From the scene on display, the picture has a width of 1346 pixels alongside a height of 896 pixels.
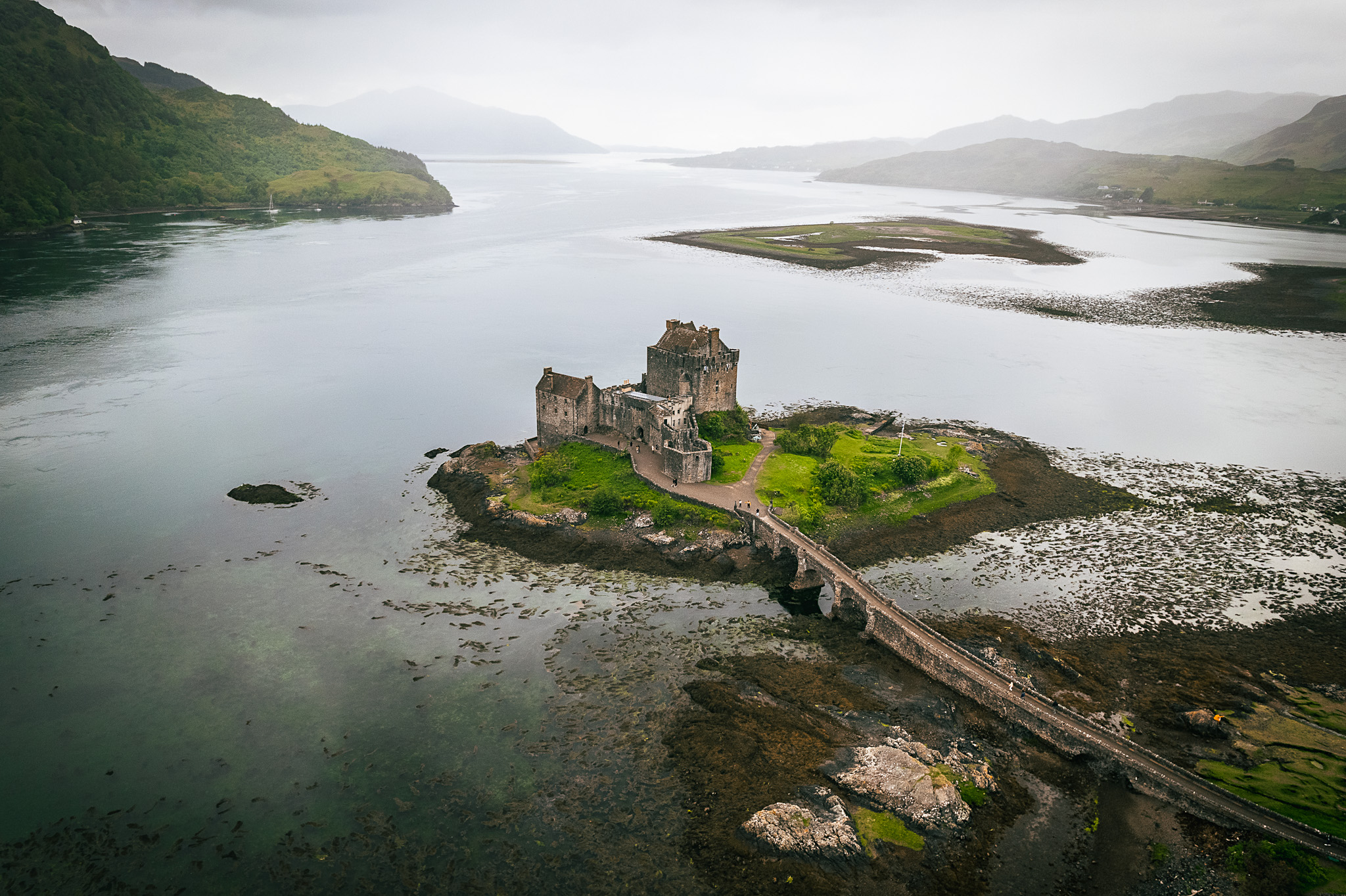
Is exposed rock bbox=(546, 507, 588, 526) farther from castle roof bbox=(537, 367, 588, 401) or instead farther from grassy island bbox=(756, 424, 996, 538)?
grassy island bbox=(756, 424, 996, 538)

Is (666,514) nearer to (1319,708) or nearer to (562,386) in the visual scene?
(562,386)

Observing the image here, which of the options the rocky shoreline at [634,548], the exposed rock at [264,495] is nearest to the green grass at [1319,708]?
the rocky shoreline at [634,548]

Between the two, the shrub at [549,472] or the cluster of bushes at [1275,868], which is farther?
the shrub at [549,472]

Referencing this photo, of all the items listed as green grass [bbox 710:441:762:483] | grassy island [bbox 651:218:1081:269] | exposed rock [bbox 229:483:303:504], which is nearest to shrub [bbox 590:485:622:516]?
green grass [bbox 710:441:762:483]

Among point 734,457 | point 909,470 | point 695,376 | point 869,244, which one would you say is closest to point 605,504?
point 734,457

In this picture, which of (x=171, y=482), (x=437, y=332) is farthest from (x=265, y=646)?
(x=437, y=332)

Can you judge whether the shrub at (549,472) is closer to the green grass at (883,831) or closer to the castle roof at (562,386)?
the castle roof at (562,386)

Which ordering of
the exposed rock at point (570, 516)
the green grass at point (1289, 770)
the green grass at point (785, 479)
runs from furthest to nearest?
the green grass at point (785, 479)
the exposed rock at point (570, 516)
the green grass at point (1289, 770)
